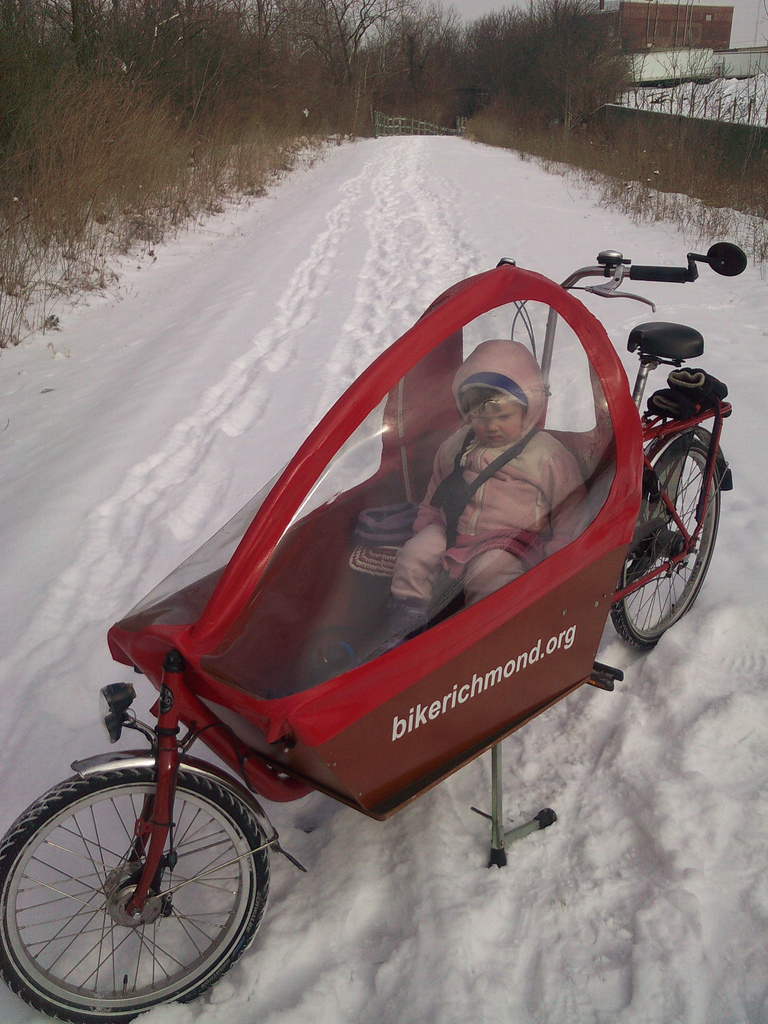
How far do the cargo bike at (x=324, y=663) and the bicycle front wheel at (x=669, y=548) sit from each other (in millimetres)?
520

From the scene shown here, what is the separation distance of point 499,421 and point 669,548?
1.12 metres

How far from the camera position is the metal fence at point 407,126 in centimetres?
4184

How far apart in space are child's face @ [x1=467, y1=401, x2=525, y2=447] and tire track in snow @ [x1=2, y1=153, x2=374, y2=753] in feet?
6.23

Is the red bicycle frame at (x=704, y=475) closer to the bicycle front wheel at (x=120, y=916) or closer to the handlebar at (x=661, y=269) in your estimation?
the handlebar at (x=661, y=269)

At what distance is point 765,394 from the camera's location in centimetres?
457

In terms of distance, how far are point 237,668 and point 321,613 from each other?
26 centimetres

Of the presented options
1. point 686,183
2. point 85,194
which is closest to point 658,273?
point 85,194

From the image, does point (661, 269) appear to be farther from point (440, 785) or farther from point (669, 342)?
point (440, 785)

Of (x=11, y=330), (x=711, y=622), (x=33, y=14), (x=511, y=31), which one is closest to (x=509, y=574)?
(x=711, y=622)

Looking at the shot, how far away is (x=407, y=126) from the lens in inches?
1791

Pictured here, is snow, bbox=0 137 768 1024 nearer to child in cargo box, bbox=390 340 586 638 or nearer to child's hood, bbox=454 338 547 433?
child in cargo box, bbox=390 340 586 638

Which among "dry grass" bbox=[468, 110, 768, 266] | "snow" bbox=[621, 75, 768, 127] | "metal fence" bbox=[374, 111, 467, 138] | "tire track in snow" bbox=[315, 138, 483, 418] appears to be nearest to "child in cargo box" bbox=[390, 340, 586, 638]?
"tire track in snow" bbox=[315, 138, 483, 418]

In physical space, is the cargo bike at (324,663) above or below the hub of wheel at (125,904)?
above

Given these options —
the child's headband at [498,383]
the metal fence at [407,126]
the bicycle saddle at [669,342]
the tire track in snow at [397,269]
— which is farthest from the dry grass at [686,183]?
the metal fence at [407,126]
